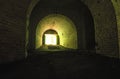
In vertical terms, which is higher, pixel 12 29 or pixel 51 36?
pixel 51 36

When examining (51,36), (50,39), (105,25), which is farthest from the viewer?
(50,39)

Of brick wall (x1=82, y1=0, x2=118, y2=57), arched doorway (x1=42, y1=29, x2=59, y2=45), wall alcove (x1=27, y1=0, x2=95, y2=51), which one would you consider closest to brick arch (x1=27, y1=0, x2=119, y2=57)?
brick wall (x1=82, y1=0, x2=118, y2=57)

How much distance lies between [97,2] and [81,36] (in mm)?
4064

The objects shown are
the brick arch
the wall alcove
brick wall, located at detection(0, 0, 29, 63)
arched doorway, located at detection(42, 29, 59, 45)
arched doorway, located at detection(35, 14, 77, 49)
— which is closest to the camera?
brick wall, located at detection(0, 0, 29, 63)

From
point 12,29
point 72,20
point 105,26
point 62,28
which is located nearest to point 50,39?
point 62,28

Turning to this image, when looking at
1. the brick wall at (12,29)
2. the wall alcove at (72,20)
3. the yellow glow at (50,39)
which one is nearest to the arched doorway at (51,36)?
the yellow glow at (50,39)

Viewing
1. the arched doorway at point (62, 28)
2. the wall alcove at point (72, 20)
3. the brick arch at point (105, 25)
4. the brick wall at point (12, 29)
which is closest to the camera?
the brick wall at point (12, 29)

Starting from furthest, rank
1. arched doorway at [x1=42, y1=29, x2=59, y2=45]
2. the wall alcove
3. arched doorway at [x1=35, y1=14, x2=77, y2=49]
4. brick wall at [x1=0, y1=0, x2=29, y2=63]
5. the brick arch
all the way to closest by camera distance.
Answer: arched doorway at [x1=42, y1=29, x2=59, y2=45], arched doorway at [x1=35, y1=14, x2=77, y2=49], the wall alcove, the brick arch, brick wall at [x1=0, y1=0, x2=29, y2=63]

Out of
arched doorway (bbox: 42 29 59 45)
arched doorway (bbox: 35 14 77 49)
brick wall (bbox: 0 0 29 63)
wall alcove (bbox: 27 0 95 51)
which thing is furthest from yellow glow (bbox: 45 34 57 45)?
brick wall (bbox: 0 0 29 63)

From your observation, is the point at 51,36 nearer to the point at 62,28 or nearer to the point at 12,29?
the point at 62,28

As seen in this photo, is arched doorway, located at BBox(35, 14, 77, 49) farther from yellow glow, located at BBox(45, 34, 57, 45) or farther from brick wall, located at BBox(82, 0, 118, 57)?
brick wall, located at BBox(82, 0, 118, 57)

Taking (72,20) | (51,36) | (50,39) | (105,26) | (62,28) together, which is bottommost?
(50,39)

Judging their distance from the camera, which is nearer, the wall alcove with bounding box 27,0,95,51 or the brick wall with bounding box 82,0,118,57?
the brick wall with bounding box 82,0,118,57

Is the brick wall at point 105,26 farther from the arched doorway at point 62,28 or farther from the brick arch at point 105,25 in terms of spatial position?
the arched doorway at point 62,28
